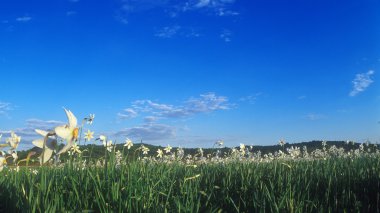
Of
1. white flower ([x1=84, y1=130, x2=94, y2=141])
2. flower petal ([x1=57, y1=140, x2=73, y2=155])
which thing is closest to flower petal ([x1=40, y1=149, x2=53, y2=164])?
flower petal ([x1=57, y1=140, x2=73, y2=155])

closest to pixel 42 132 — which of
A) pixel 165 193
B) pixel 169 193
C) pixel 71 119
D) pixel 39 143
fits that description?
pixel 39 143

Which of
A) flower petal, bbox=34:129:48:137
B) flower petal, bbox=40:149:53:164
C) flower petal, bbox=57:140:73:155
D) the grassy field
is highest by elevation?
flower petal, bbox=34:129:48:137

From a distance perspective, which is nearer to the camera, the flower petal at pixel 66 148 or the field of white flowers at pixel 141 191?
the flower petal at pixel 66 148

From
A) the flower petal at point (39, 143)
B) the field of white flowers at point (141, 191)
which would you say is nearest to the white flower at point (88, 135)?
the field of white flowers at point (141, 191)

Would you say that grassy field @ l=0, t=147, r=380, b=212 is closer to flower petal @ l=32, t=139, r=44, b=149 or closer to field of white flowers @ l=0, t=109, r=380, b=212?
field of white flowers @ l=0, t=109, r=380, b=212

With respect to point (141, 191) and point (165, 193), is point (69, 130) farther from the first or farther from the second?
point (165, 193)

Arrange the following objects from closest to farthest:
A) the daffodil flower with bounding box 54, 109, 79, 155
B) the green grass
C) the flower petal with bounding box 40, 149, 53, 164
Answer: the daffodil flower with bounding box 54, 109, 79, 155 < the flower petal with bounding box 40, 149, 53, 164 < the green grass

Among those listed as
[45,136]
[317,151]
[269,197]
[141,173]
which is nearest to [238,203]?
[269,197]

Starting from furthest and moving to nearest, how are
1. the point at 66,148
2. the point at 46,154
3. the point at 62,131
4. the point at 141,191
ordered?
1. the point at 141,191
2. the point at 46,154
3. the point at 62,131
4. the point at 66,148

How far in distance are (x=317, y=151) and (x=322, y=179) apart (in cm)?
1111

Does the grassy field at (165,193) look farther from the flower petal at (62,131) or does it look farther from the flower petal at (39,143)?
the flower petal at (62,131)

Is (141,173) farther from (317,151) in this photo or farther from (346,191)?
(317,151)

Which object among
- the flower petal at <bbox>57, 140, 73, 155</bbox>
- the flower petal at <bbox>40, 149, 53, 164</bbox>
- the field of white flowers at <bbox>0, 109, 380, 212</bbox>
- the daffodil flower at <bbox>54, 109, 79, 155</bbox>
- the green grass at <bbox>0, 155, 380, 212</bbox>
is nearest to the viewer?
the flower petal at <bbox>57, 140, 73, 155</bbox>

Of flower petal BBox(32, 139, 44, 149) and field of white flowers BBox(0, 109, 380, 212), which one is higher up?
flower petal BBox(32, 139, 44, 149)
